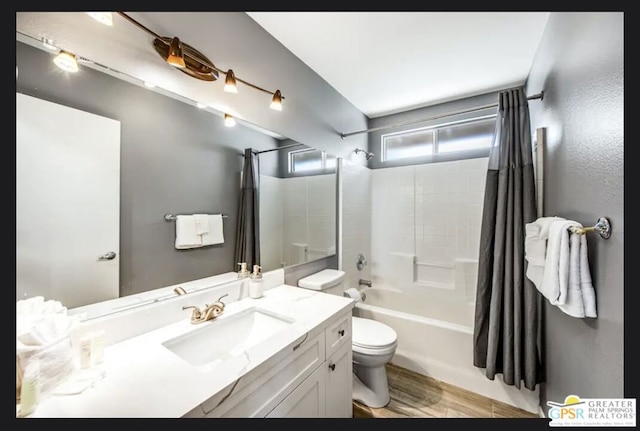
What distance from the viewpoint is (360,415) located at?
1.63m

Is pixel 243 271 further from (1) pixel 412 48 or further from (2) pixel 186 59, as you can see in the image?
(1) pixel 412 48

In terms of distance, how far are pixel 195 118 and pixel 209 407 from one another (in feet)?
3.96

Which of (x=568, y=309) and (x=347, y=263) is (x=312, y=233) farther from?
(x=568, y=309)

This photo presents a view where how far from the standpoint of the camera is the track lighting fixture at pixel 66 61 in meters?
0.81

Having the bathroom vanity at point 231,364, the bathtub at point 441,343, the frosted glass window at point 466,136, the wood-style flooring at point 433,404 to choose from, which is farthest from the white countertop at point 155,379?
A: the frosted glass window at point 466,136

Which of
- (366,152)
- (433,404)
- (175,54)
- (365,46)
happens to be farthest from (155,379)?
(366,152)

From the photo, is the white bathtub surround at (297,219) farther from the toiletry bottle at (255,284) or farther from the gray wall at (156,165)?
the gray wall at (156,165)

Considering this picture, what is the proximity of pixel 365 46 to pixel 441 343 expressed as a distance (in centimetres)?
234

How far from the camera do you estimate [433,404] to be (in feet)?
5.72

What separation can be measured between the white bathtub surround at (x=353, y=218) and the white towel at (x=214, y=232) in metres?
1.22

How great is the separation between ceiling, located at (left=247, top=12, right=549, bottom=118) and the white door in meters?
1.16

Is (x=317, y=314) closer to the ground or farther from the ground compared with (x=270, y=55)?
closer to the ground

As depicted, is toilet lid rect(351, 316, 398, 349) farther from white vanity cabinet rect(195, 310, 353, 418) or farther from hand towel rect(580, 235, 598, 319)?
hand towel rect(580, 235, 598, 319)

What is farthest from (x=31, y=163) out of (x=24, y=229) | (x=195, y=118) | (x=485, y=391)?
(x=485, y=391)
